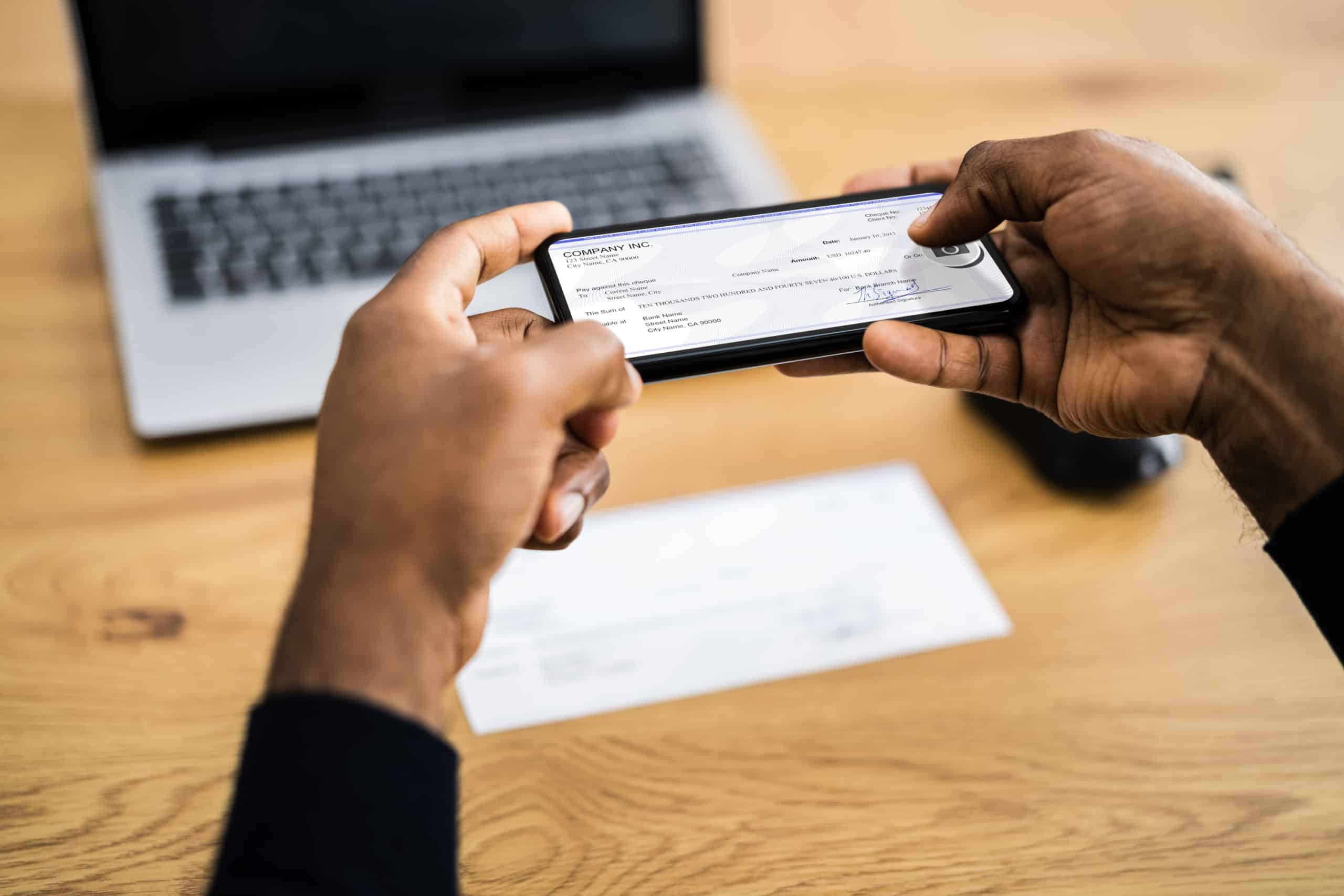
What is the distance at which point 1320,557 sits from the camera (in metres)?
0.47

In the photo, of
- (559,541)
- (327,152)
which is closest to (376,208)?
(327,152)

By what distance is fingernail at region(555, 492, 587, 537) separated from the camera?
1.58 ft

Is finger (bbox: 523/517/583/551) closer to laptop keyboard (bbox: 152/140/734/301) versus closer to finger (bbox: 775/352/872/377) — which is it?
finger (bbox: 775/352/872/377)

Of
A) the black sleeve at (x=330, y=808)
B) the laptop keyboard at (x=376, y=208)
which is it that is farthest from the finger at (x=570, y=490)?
the laptop keyboard at (x=376, y=208)

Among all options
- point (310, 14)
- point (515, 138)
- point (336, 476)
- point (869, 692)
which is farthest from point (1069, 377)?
point (310, 14)

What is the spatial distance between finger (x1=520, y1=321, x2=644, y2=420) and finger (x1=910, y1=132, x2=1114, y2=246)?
0.21m

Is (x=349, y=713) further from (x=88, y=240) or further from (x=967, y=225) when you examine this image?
(x=88, y=240)

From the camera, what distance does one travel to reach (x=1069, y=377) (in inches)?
23.2

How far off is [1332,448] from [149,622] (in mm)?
606

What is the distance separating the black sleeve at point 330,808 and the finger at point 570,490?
0.11m

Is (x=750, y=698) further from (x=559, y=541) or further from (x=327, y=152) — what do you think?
(x=327, y=152)
